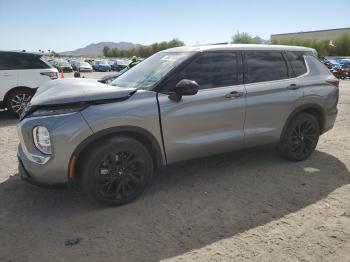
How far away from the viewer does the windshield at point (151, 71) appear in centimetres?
415

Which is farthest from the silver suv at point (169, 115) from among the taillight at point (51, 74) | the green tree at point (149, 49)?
the green tree at point (149, 49)

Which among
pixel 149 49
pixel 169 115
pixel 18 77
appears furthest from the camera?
pixel 149 49

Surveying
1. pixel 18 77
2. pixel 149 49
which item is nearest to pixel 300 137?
pixel 18 77

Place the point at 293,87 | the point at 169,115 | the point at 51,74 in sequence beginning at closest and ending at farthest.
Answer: the point at 169,115
the point at 293,87
the point at 51,74

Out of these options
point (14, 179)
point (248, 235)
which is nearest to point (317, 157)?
point (248, 235)

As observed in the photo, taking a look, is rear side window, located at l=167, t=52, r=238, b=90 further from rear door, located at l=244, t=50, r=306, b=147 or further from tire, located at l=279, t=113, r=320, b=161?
tire, located at l=279, t=113, r=320, b=161

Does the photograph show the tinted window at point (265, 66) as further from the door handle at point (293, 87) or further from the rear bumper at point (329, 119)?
the rear bumper at point (329, 119)

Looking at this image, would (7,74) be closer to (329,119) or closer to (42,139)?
(42,139)

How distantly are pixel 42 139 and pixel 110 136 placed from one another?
0.67 meters

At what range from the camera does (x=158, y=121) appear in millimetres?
3902

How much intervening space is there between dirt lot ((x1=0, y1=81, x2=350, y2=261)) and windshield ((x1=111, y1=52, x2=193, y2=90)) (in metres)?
1.31

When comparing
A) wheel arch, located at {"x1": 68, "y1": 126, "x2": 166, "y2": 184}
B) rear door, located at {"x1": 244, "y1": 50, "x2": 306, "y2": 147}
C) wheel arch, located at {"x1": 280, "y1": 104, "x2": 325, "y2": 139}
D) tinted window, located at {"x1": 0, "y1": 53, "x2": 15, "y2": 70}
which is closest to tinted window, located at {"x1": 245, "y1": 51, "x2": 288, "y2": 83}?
rear door, located at {"x1": 244, "y1": 50, "x2": 306, "y2": 147}

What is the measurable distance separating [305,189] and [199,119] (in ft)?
5.28

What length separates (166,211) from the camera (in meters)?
3.80
